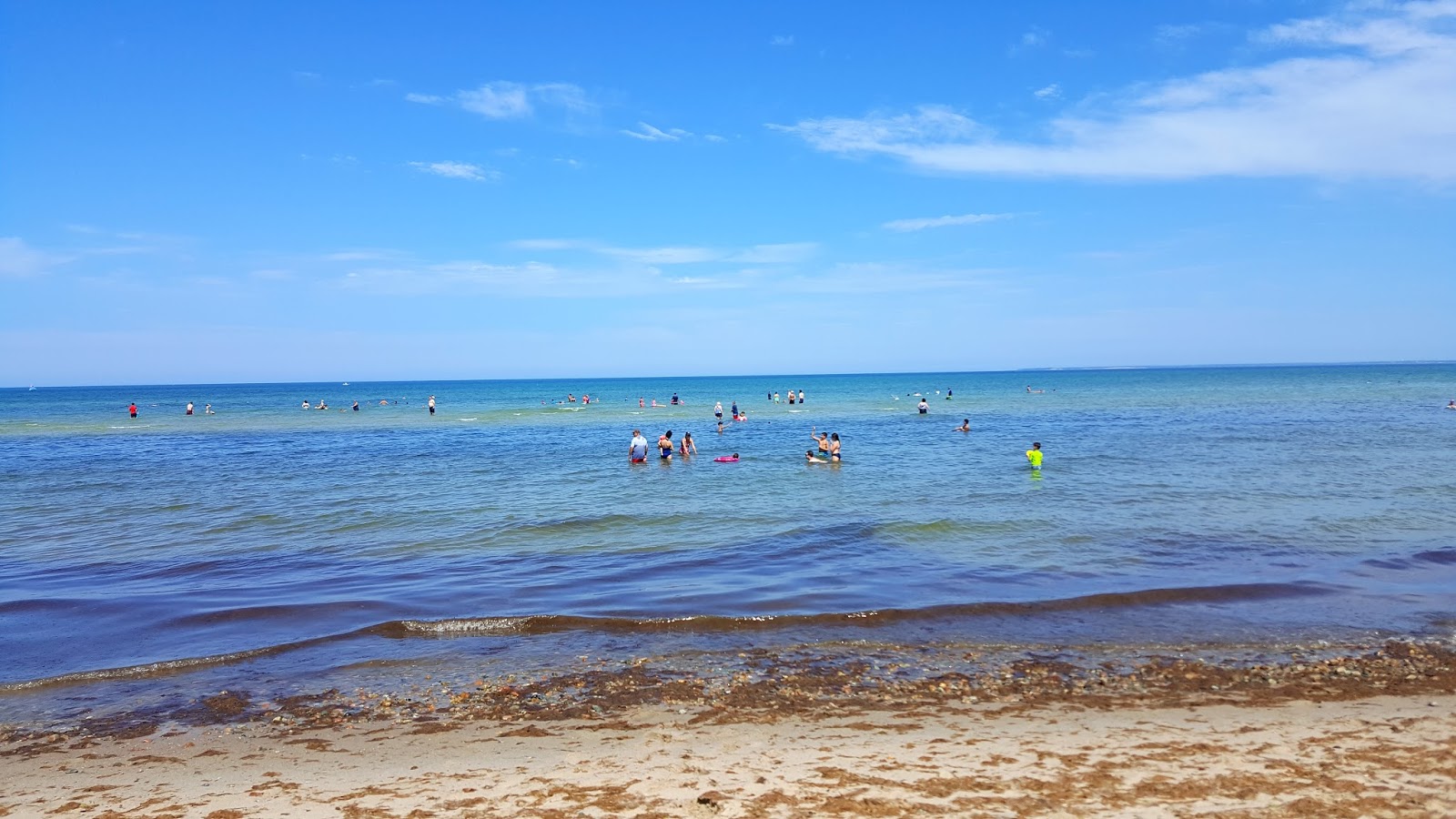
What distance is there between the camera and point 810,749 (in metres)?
7.16

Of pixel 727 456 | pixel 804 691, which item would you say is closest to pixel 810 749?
pixel 804 691

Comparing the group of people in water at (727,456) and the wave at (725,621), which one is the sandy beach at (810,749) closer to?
the wave at (725,621)

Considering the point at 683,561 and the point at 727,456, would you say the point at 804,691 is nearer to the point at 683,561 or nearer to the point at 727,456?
the point at 683,561

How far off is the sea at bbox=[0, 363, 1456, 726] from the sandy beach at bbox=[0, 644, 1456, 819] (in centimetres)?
107

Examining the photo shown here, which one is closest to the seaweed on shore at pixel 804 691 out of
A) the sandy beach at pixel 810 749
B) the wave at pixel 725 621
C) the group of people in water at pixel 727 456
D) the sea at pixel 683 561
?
the sandy beach at pixel 810 749

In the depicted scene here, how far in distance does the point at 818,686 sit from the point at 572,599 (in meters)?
5.01

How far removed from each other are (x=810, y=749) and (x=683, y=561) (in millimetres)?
8512

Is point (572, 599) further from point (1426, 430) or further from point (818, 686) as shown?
point (1426, 430)

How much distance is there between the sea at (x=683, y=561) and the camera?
1055 cm

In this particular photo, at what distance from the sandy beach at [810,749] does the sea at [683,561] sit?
107 cm

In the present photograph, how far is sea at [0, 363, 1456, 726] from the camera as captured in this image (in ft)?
34.6

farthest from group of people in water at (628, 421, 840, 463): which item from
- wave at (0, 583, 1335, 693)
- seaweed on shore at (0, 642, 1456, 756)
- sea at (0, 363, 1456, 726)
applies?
seaweed on shore at (0, 642, 1456, 756)

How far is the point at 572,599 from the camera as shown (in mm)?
12883

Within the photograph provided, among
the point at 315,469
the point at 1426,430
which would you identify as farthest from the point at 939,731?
the point at 1426,430
